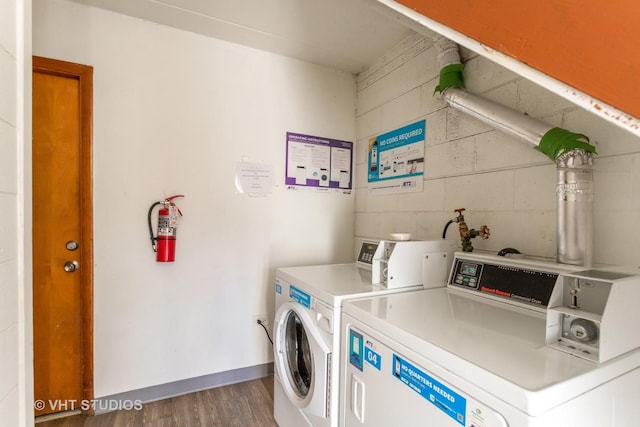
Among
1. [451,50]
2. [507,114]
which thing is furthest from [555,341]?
[451,50]

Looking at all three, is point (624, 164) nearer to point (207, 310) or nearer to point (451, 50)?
point (451, 50)

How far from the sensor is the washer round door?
1.22 metres

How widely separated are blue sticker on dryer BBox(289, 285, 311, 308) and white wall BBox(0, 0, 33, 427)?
0.94m

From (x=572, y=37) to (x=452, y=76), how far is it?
134 cm

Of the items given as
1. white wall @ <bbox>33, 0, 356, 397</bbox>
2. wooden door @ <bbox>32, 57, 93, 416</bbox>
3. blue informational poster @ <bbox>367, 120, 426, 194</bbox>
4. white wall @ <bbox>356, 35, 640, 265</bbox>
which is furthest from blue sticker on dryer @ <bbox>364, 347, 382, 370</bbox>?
wooden door @ <bbox>32, 57, 93, 416</bbox>

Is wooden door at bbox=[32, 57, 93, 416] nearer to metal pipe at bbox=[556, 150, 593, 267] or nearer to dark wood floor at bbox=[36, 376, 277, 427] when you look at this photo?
dark wood floor at bbox=[36, 376, 277, 427]

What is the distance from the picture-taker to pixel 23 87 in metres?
0.76

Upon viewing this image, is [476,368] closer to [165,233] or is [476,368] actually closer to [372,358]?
[372,358]

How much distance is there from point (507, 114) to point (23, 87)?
1.75 metres

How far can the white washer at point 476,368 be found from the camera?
63 centimetres

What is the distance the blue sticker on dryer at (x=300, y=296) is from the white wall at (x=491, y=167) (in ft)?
3.16

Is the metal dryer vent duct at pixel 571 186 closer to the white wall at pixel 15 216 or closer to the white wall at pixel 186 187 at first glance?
the white wall at pixel 186 187

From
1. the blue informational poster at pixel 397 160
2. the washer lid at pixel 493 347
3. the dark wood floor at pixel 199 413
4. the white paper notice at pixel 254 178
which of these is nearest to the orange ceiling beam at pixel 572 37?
the washer lid at pixel 493 347

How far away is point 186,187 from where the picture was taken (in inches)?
79.0
